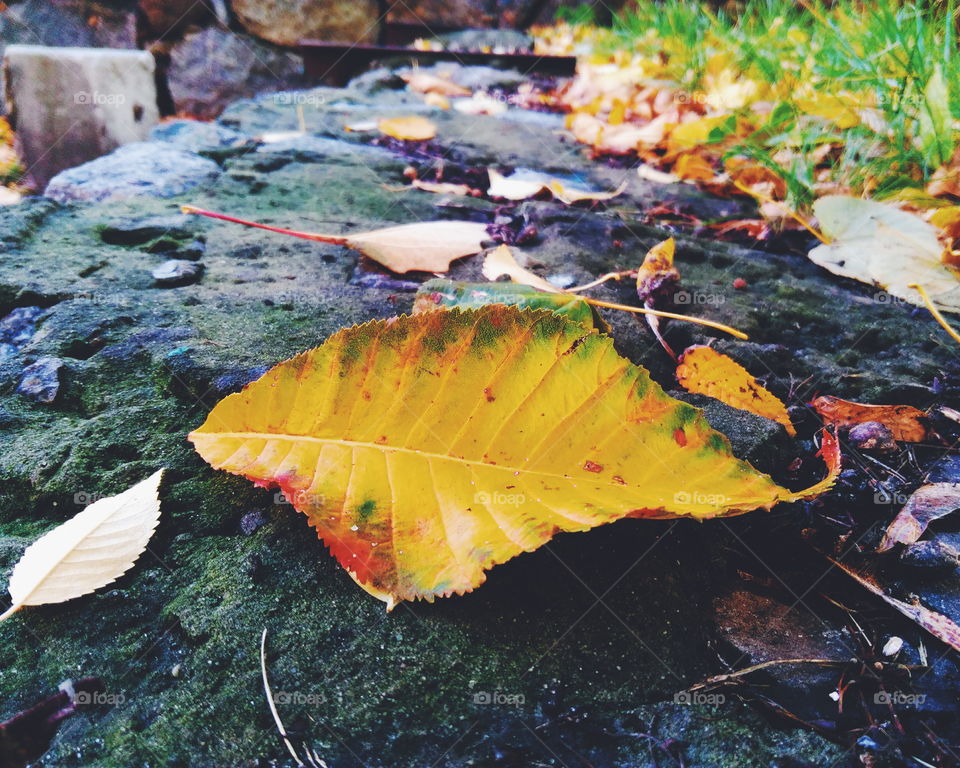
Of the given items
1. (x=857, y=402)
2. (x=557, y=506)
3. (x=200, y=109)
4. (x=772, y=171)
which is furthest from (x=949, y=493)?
(x=200, y=109)

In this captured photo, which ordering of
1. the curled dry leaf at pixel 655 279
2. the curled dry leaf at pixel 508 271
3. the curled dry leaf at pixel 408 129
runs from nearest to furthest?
1. the curled dry leaf at pixel 508 271
2. the curled dry leaf at pixel 655 279
3. the curled dry leaf at pixel 408 129

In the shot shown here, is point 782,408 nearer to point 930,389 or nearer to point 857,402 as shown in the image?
point 857,402

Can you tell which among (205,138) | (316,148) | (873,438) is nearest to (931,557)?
(873,438)

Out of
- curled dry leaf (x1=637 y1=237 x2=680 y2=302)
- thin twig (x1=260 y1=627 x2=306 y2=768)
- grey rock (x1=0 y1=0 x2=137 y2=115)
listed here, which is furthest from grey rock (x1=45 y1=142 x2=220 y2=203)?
grey rock (x1=0 y1=0 x2=137 y2=115)

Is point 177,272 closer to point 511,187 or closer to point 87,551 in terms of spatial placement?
point 87,551

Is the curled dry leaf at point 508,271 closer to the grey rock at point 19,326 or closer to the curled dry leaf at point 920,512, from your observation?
the curled dry leaf at point 920,512

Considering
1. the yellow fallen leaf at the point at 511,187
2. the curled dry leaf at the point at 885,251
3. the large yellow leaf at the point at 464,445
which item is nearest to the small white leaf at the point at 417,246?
the yellow fallen leaf at the point at 511,187
